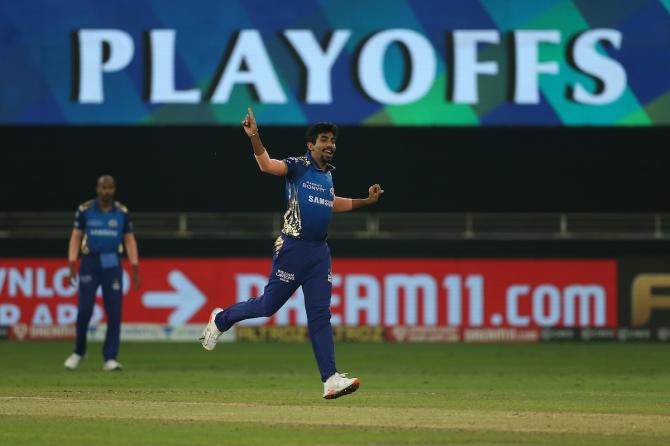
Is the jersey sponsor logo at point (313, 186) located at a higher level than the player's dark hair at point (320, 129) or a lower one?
lower

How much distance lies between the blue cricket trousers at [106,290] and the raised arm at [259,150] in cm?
509

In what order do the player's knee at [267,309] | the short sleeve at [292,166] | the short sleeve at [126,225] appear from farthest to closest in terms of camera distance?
1. the short sleeve at [126,225]
2. the player's knee at [267,309]
3. the short sleeve at [292,166]

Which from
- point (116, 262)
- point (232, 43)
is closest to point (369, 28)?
point (232, 43)

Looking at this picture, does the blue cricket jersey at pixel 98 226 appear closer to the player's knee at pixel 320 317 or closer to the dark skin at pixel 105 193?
the dark skin at pixel 105 193

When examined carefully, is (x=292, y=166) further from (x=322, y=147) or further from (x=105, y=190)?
(x=105, y=190)

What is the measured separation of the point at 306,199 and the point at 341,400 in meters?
1.77

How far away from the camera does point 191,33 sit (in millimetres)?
24203

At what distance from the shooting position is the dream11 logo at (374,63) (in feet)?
78.5

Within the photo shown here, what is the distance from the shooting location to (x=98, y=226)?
1524 cm

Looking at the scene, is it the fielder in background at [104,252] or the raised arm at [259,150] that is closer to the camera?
the raised arm at [259,150]

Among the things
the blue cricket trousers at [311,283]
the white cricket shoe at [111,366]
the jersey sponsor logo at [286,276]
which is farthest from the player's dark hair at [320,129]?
the white cricket shoe at [111,366]

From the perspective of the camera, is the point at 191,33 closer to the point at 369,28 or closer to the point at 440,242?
the point at 369,28

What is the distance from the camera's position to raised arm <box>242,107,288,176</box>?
10.2 meters

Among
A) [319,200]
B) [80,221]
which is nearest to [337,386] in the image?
[319,200]
